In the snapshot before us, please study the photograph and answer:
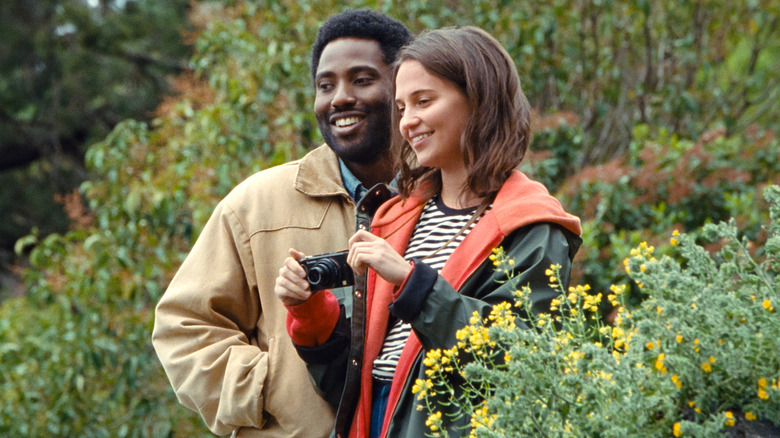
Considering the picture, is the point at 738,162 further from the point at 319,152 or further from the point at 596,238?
the point at 319,152

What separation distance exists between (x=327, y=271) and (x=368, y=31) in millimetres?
903

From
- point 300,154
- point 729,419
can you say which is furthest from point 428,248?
point 300,154

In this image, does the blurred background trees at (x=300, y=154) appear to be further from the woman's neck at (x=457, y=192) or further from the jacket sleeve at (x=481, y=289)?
the jacket sleeve at (x=481, y=289)

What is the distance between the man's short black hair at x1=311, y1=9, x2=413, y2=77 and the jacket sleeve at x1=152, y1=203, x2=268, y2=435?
2.07 feet

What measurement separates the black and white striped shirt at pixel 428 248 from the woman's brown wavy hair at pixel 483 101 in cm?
8

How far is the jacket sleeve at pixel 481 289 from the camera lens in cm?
201

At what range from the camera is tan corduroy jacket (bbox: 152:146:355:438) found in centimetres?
253

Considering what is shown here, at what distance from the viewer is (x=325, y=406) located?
2533 millimetres

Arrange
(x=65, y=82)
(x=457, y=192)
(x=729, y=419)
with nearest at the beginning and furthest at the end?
(x=729, y=419)
(x=457, y=192)
(x=65, y=82)

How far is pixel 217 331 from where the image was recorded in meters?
2.62

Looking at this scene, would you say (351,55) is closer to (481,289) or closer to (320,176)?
(320,176)

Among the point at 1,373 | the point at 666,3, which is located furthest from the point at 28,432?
the point at 666,3

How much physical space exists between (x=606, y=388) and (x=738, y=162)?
4.49 meters

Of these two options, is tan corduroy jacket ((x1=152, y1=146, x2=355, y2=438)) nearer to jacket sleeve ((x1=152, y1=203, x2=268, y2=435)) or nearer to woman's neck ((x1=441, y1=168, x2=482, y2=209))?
jacket sleeve ((x1=152, y1=203, x2=268, y2=435))
